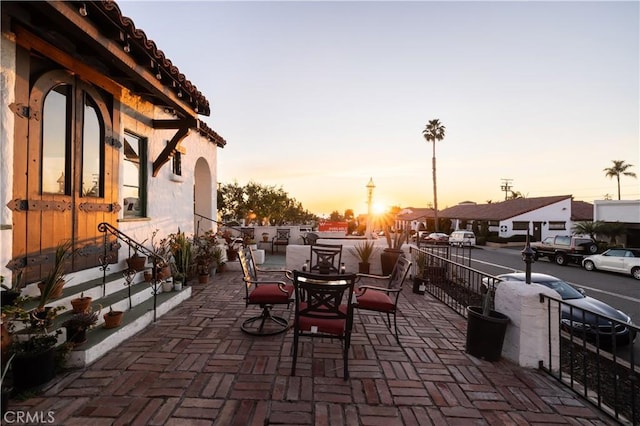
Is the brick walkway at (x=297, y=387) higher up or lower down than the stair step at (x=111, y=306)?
lower down

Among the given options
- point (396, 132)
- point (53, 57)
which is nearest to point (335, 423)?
point (53, 57)

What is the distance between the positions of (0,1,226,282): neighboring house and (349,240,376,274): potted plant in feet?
15.2

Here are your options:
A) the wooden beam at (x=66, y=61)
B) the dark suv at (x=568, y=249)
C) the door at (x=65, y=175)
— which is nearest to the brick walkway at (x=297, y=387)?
the door at (x=65, y=175)

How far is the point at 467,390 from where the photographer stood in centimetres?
239

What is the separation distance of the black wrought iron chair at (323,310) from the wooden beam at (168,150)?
13.2 ft

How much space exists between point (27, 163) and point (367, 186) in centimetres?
811

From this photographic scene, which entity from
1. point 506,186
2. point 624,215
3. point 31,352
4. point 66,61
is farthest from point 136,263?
point 506,186

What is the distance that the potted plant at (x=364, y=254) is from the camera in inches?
278

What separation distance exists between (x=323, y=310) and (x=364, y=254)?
4538 mm

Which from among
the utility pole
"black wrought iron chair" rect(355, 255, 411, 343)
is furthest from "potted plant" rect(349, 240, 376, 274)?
the utility pole

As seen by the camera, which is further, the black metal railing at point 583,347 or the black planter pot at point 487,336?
the black planter pot at point 487,336

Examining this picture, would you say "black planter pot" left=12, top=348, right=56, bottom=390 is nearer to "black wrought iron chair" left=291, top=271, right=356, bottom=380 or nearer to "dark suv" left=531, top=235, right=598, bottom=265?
"black wrought iron chair" left=291, top=271, right=356, bottom=380

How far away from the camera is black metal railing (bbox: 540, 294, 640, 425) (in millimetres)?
2197

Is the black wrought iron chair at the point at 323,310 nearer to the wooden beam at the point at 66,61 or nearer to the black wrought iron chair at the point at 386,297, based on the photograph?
the black wrought iron chair at the point at 386,297
